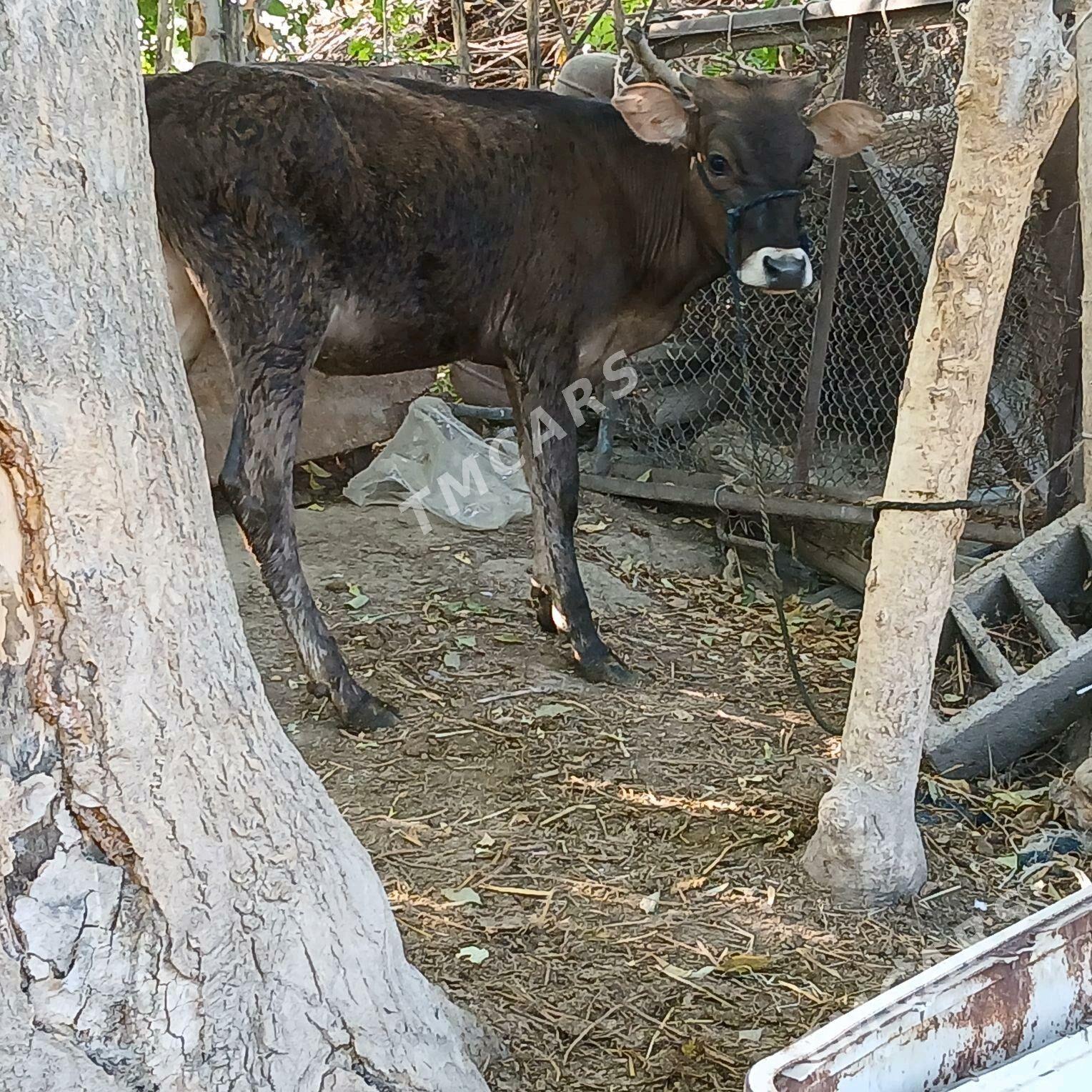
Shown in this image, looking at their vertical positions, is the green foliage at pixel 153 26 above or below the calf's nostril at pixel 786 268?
above

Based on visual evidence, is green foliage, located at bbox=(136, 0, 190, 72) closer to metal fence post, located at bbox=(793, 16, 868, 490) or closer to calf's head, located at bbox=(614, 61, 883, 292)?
calf's head, located at bbox=(614, 61, 883, 292)

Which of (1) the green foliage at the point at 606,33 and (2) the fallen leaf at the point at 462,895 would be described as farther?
(1) the green foliage at the point at 606,33

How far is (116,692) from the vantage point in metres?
1.69

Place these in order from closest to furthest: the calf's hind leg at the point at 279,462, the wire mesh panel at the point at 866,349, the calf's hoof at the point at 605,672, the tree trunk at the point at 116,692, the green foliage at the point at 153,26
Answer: the tree trunk at the point at 116,692 < the calf's hind leg at the point at 279,462 < the calf's hoof at the point at 605,672 < the wire mesh panel at the point at 866,349 < the green foliage at the point at 153,26

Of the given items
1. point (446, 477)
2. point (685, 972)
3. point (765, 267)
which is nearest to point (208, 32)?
point (446, 477)

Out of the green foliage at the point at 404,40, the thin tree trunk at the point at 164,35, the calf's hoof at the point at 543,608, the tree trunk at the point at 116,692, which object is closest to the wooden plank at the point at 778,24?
the thin tree trunk at the point at 164,35

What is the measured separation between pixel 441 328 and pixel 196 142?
1.01 meters

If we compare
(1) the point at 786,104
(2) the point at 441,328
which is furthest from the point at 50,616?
(1) the point at 786,104

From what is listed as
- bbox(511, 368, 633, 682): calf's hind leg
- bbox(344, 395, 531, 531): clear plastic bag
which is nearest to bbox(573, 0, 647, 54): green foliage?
bbox(344, 395, 531, 531): clear plastic bag

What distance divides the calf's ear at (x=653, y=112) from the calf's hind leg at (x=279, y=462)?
3.98 ft

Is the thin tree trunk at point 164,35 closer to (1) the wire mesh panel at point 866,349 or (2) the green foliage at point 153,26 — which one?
(2) the green foliage at point 153,26

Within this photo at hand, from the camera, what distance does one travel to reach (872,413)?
5.31 meters

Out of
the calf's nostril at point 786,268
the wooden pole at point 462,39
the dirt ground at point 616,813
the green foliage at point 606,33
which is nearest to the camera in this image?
the dirt ground at point 616,813

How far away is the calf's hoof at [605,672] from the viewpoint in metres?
4.43
